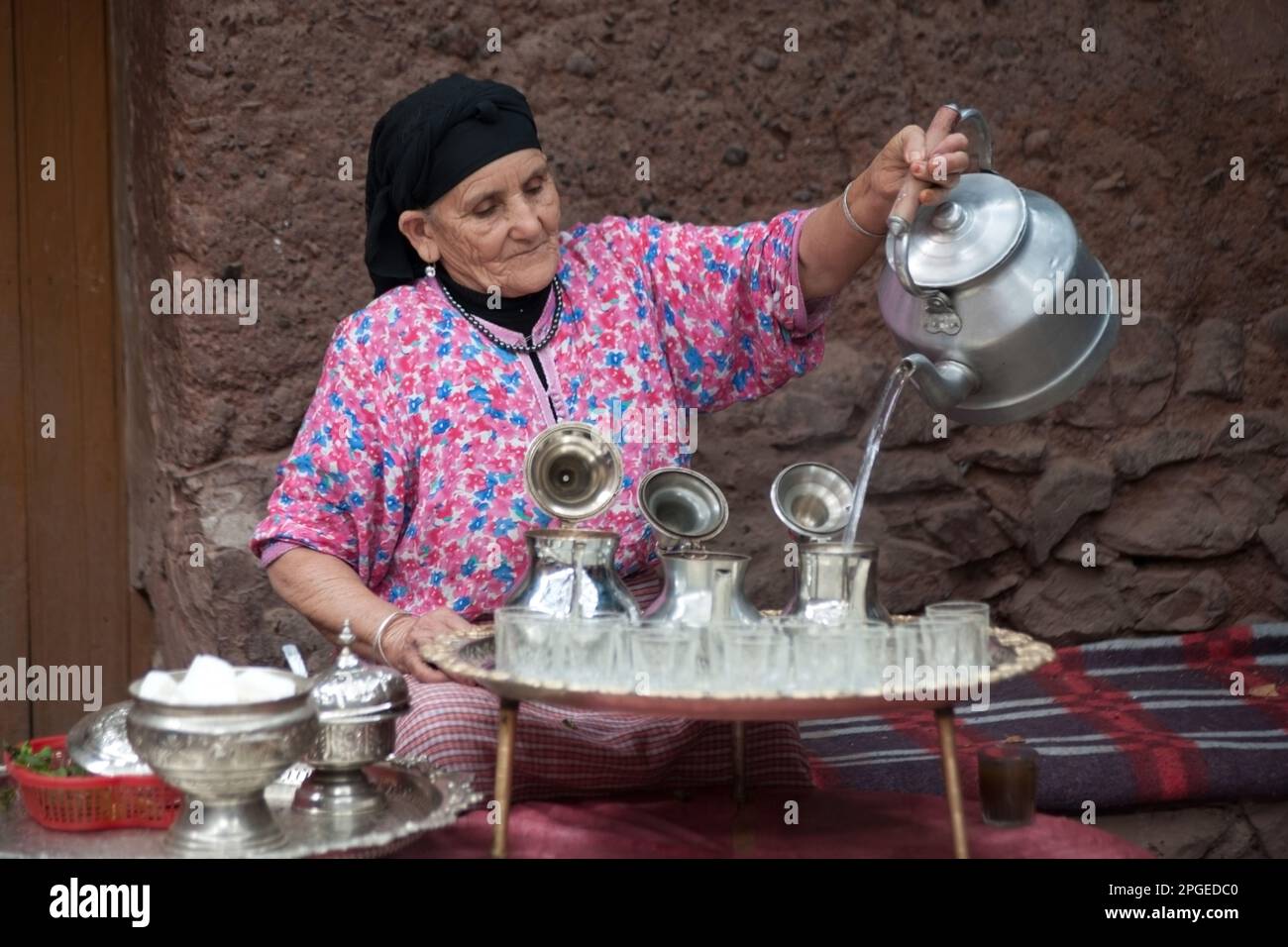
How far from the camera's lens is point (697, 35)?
3.59 meters

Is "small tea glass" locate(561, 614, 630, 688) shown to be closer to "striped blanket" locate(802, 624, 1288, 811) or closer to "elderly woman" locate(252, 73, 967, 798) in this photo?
"elderly woman" locate(252, 73, 967, 798)

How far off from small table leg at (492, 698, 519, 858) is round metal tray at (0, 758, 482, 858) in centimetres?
7

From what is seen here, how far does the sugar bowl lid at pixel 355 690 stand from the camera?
2023 mm

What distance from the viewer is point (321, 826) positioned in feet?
6.43

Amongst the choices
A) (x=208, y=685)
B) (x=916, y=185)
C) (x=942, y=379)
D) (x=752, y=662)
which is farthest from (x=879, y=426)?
(x=208, y=685)

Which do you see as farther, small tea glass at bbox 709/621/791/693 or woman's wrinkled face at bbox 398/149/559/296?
woman's wrinkled face at bbox 398/149/559/296

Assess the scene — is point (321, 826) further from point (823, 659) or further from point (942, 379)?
point (942, 379)

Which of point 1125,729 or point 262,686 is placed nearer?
point 262,686

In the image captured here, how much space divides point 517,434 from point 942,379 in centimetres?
66

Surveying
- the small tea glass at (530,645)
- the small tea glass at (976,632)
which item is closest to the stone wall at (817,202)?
the small tea glass at (530,645)

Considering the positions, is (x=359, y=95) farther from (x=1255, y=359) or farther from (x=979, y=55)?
(x=1255, y=359)

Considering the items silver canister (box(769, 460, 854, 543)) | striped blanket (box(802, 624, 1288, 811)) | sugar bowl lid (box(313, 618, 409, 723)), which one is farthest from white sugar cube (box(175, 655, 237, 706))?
striped blanket (box(802, 624, 1288, 811))

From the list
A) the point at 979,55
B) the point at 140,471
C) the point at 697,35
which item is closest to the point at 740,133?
the point at 697,35

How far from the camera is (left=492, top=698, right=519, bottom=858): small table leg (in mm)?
1943
